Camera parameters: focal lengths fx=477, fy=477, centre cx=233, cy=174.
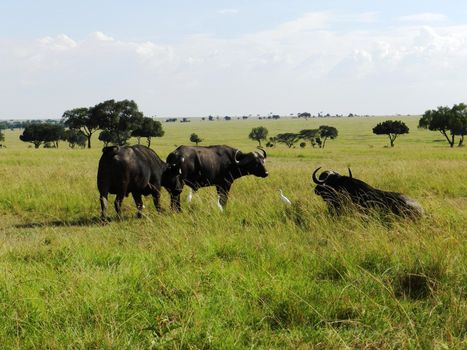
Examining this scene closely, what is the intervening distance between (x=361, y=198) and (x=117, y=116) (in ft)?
226

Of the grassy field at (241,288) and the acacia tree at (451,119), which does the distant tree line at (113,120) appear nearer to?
the acacia tree at (451,119)

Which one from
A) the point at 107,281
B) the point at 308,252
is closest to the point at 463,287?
the point at 308,252

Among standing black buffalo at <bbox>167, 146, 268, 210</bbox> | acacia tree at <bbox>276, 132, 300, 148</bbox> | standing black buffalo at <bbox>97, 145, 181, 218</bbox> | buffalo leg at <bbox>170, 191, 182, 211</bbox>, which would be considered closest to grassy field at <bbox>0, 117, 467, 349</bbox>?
standing black buffalo at <bbox>97, 145, 181, 218</bbox>

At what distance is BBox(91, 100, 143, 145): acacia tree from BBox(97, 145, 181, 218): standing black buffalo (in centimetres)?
6465

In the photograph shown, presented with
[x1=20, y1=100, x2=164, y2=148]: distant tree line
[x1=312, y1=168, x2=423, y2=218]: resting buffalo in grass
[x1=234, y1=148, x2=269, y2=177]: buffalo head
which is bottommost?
[x1=312, y1=168, x2=423, y2=218]: resting buffalo in grass

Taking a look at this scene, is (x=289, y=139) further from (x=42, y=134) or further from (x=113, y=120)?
(x=42, y=134)

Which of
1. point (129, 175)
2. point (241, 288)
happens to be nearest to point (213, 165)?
point (129, 175)

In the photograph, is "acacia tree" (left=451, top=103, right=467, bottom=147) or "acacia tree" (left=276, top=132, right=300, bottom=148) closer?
"acacia tree" (left=451, top=103, right=467, bottom=147)

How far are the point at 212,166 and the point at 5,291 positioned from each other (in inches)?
328

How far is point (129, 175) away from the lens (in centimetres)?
1061

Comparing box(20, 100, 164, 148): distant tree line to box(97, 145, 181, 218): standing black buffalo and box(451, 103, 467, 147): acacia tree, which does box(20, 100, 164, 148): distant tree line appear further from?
box(97, 145, 181, 218): standing black buffalo

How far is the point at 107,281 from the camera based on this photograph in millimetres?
4867

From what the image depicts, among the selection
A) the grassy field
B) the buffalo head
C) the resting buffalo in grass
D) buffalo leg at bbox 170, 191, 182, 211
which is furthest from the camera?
the buffalo head

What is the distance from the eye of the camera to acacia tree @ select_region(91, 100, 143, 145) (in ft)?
241
